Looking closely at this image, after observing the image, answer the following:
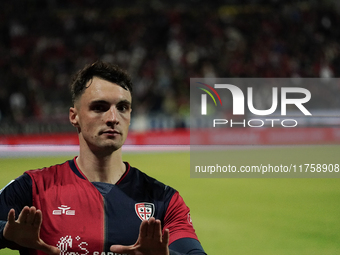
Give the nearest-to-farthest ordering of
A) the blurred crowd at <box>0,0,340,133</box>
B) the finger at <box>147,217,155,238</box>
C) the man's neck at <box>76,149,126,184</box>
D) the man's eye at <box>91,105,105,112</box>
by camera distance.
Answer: the finger at <box>147,217,155,238</box> → the man's eye at <box>91,105,105,112</box> → the man's neck at <box>76,149,126,184</box> → the blurred crowd at <box>0,0,340,133</box>

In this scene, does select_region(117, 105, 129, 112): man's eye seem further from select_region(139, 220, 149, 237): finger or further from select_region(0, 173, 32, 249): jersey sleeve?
select_region(139, 220, 149, 237): finger

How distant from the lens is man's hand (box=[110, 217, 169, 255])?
2369mm

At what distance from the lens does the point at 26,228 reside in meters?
2.49

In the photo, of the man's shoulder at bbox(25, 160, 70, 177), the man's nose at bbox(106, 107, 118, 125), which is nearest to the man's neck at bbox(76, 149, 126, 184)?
the man's shoulder at bbox(25, 160, 70, 177)

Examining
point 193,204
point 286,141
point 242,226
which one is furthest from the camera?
point 286,141

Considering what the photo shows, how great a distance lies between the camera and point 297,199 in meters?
8.32

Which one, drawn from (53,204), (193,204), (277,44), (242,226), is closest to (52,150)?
(193,204)

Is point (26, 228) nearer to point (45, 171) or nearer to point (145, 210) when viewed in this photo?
point (45, 171)

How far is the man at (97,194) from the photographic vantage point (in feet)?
9.27

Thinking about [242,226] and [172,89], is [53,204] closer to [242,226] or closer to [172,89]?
[242,226]

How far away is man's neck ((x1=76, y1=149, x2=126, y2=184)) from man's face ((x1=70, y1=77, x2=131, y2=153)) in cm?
8

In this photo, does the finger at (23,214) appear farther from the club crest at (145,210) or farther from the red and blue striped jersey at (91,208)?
the club crest at (145,210)

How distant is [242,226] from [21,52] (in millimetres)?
19073

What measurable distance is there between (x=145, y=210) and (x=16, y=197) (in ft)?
2.68
